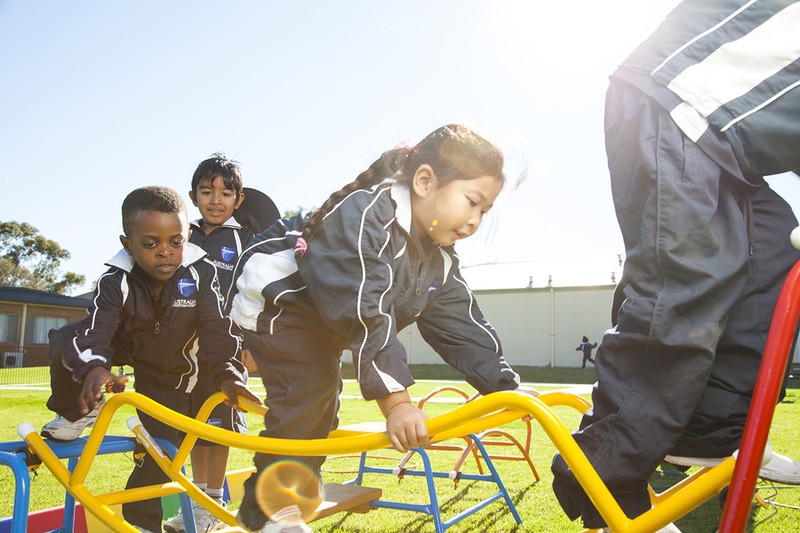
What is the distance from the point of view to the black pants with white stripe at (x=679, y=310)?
1.21 m

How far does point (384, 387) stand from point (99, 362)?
4.11 ft

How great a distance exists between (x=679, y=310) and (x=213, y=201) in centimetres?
282

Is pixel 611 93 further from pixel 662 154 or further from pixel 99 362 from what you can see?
pixel 99 362

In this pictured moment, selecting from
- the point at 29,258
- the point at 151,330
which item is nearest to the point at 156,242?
the point at 151,330

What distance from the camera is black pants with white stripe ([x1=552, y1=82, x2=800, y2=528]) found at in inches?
47.8

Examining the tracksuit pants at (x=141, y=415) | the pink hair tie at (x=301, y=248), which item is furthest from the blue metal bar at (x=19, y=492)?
the pink hair tie at (x=301, y=248)

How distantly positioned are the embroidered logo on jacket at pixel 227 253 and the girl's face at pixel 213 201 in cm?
16

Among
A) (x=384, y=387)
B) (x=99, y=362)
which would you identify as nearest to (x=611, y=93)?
(x=384, y=387)

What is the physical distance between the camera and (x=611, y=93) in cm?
143

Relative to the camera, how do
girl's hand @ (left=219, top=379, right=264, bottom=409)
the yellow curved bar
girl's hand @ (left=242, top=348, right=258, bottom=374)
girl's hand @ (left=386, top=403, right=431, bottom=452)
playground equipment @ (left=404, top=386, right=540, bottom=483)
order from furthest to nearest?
playground equipment @ (left=404, top=386, right=540, bottom=483)
girl's hand @ (left=242, top=348, right=258, bottom=374)
girl's hand @ (left=219, top=379, right=264, bottom=409)
girl's hand @ (left=386, top=403, right=431, bottom=452)
the yellow curved bar

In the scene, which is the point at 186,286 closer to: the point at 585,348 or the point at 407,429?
the point at 407,429

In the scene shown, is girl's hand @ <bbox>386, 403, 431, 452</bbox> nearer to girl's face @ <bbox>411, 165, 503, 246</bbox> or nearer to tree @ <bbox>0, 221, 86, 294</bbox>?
girl's face @ <bbox>411, 165, 503, 246</bbox>

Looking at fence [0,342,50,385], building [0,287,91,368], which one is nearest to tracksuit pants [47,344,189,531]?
fence [0,342,50,385]

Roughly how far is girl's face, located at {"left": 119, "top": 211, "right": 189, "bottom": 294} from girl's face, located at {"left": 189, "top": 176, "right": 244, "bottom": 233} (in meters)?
0.89
